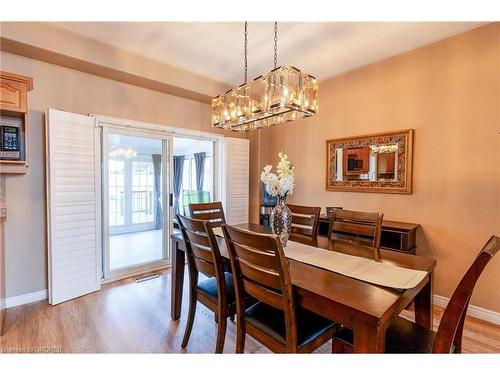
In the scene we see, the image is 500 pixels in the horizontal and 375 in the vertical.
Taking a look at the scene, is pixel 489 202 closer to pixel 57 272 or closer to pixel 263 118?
pixel 263 118

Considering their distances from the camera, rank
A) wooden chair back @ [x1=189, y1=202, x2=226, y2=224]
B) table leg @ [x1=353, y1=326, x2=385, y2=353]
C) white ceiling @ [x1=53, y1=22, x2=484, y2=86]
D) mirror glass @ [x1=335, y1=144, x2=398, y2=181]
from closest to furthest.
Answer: table leg @ [x1=353, y1=326, x2=385, y2=353]
white ceiling @ [x1=53, y1=22, x2=484, y2=86]
wooden chair back @ [x1=189, y1=202, x2=226, y2=224]
mirror glass @ [x1=335, y1=144, x2=398, y2=181]

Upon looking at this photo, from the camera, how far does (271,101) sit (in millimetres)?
1881

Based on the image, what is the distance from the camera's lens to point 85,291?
272 centimetres

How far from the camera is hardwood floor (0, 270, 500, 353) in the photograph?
1886mm

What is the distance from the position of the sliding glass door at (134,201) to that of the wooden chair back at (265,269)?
2.37m

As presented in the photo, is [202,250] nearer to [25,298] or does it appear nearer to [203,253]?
[203,253]

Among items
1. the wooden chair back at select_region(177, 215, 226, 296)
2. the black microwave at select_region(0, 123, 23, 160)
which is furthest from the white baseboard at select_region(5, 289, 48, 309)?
the wooden chair back at select_region(177, 215, 226, 296)

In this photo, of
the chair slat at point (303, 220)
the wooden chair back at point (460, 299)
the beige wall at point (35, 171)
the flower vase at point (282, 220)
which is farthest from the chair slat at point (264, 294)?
the beige wall at point (35, 171)

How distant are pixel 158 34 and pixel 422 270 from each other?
9.83ft

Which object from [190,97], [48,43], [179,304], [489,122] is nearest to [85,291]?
[179,304]

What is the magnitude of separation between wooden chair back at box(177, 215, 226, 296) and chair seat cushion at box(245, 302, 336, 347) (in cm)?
27

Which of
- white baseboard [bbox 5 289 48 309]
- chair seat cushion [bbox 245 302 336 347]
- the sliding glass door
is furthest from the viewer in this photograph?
the sliding glass door

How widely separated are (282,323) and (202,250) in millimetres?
702

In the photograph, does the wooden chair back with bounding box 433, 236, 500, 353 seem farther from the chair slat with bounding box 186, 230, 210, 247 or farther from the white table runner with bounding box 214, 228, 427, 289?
the chair slat with bounding box 186, 230, 210, 247
